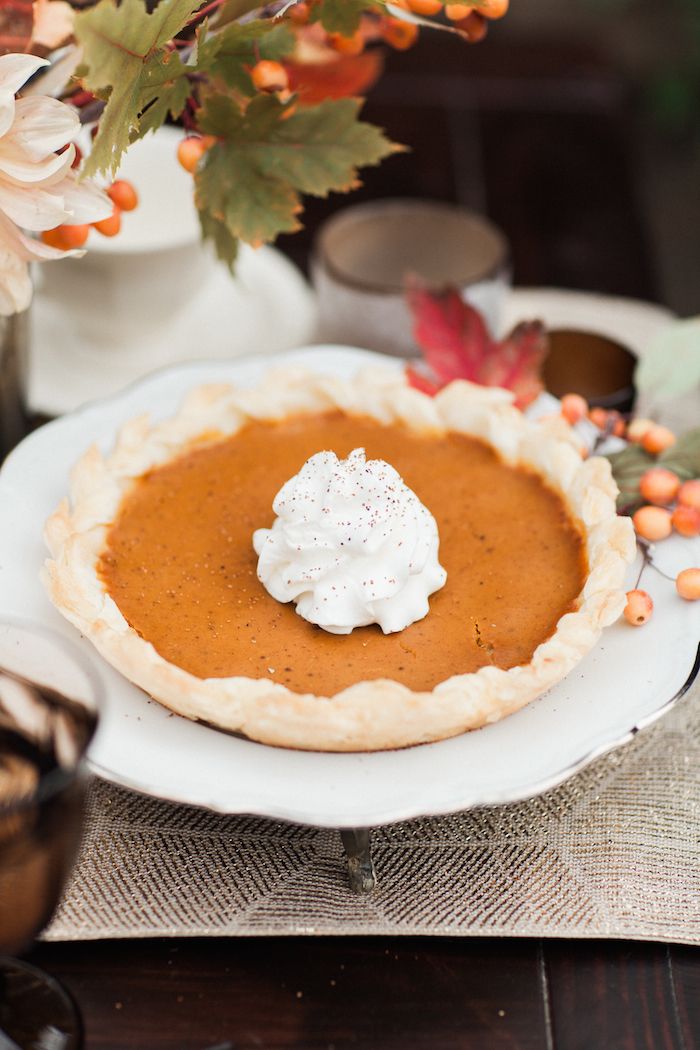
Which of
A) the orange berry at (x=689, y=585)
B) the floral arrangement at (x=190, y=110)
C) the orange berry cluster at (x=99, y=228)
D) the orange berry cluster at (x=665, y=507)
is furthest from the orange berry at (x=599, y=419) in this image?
the orange berry cluster at (x=99, y=228)

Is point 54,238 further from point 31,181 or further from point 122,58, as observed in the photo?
point 122,58

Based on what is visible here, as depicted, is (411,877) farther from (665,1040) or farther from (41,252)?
(41,252)

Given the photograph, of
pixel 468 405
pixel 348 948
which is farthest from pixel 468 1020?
pixel 468 405

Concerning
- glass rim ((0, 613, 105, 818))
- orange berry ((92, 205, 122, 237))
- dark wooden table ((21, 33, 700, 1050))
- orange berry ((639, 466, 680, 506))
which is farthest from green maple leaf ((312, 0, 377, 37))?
dark wooden table ((21, 33, 700, 1050))

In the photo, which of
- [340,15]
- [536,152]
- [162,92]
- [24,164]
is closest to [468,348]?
[340,15]

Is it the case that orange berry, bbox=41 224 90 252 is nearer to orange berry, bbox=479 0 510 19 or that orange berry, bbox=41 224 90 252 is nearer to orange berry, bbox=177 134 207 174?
orange berry, bbox=177 134 207 174

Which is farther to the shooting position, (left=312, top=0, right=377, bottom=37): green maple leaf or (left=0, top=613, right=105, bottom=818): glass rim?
(left=312, top=0, right=377, bottom=37): green maple leaf
